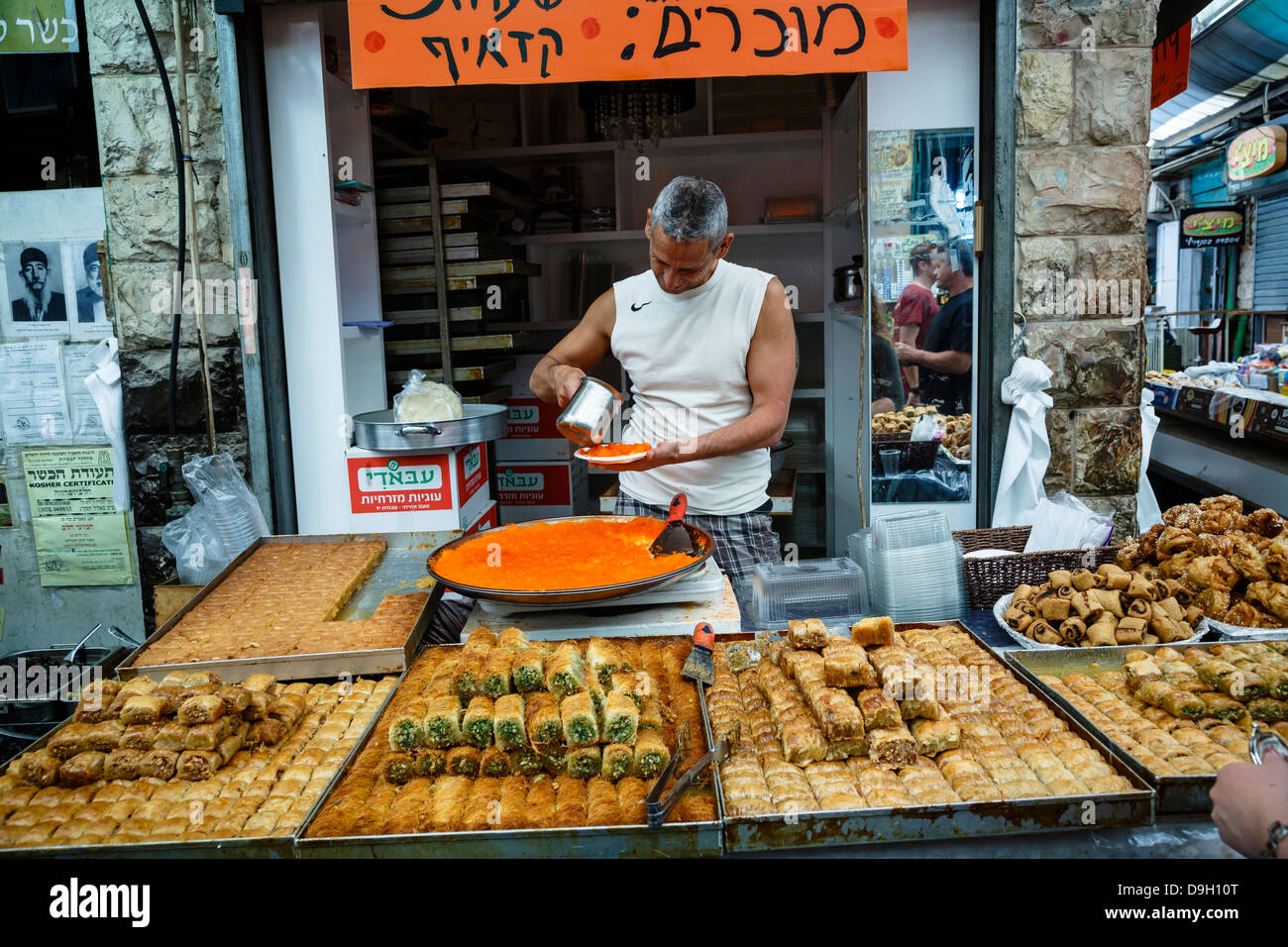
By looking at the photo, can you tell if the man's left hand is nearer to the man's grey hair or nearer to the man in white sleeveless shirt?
the man in white sleeveless shirt

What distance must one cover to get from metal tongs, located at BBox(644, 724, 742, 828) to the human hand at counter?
0.76 meters

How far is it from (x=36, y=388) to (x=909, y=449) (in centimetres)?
382

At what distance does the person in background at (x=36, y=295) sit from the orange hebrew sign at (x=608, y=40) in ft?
5.97

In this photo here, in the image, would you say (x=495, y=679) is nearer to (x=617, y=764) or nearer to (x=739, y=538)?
(x=617, y=764)

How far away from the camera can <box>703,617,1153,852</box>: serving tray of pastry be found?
4.65 ft

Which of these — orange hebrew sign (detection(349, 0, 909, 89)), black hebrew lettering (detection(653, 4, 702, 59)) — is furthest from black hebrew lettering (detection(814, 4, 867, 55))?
black hebrew lettering (detection(653, 4, 702, 59))

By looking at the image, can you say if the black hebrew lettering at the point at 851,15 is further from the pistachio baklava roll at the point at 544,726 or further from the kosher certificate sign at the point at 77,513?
the kosher certificate sign at the point at 77,513

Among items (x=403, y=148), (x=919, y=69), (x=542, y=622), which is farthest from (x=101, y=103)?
(x=919, y=69)

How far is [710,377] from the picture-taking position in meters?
2.96

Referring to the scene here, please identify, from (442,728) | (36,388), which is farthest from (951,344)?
(36,388)

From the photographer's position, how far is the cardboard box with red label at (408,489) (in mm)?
3508

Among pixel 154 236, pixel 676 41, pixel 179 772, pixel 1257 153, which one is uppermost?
pixel 1257 153

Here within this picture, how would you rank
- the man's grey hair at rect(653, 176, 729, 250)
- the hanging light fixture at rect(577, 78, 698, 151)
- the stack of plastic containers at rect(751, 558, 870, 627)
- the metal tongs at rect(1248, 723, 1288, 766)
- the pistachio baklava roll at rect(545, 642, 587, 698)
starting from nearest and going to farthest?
1. the metal tongs at rect(1248, 723, 1288, 766)
2. the pistachio baklava roll at rect(545, 642, 587, 698)
3. the stack of plastic containers at rect(751, 558, 870, 627)
4. the man's grey hair at rect(653, 176, 729, 250)
5. the hanging light fixture at rect(577, 78, 698, 151)
